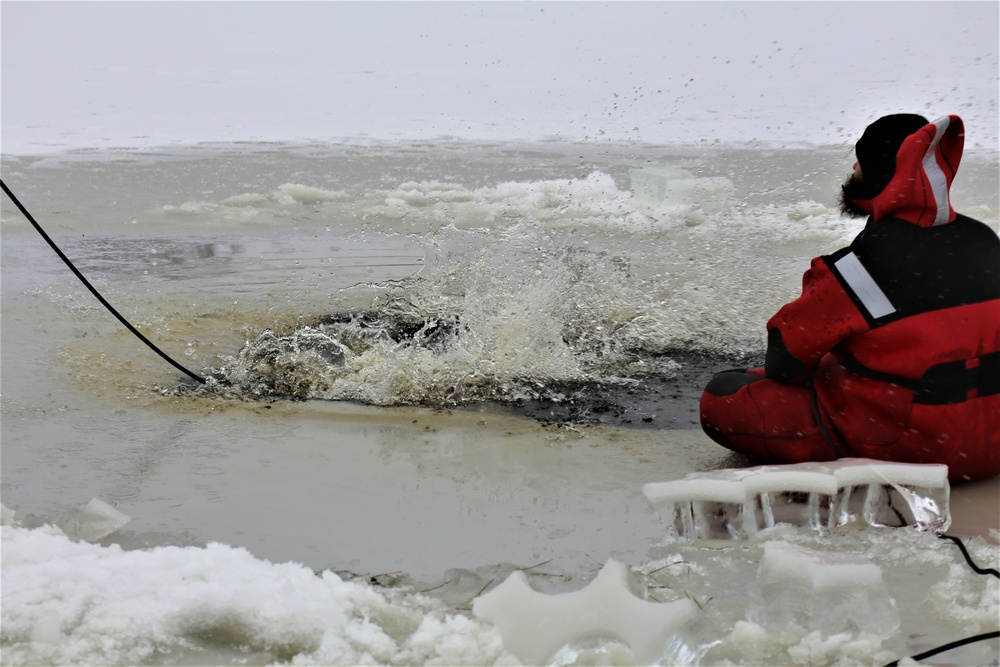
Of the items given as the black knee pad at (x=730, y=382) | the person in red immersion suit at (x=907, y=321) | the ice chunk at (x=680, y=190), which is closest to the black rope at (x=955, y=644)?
the person in red immersion suit at (x=907, y=321)

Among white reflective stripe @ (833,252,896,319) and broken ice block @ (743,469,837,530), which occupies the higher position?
white reflective stripe @ (833,252,896,319)

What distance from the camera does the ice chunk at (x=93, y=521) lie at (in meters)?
2.54

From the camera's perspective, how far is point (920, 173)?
249cm

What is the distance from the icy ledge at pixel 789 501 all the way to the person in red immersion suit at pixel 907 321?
190 millimetres

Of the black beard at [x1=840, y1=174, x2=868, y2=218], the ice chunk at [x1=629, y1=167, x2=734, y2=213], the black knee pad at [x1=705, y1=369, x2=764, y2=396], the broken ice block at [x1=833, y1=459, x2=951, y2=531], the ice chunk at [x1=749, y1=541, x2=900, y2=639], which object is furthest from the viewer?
the ice chunk at [x1=629, y1=167, x2=734, y2=213]

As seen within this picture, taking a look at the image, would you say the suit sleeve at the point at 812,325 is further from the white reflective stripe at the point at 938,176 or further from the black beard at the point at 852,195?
the white reflective stripe at the point at 938,176

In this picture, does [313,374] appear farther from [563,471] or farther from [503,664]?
[503,664]

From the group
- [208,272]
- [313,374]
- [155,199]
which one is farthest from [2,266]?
[313,374]

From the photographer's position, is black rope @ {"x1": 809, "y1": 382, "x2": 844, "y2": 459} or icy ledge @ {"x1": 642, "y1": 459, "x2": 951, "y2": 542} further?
black rope @ {"x1": 809, "y1": 382, "x2": 844, "y2": 459}

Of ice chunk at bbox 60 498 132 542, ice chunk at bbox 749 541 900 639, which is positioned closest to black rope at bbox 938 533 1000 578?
ice chunk at bbox 749 541 900 639

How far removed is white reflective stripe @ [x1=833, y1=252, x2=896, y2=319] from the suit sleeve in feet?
0.10

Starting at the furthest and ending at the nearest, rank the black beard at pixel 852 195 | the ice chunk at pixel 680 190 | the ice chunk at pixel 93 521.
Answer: the ice chunk at pixel 680 190 → the black beard at pixel 852 195 → the ice chunk at pixel 93 521

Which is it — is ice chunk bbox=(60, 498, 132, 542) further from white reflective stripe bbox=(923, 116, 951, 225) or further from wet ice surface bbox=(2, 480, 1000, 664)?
white reflective stripe bbox=(923, 116, 951, 225)

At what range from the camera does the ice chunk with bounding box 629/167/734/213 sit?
307 inches
